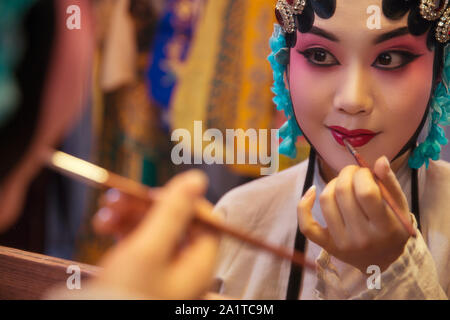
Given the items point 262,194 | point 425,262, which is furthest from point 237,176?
point 425,262

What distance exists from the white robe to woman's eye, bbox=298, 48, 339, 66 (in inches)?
6.7

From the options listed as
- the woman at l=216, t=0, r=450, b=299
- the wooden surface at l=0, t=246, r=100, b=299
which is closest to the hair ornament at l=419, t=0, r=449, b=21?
the woman at l=216, t=0, r=450, b=299

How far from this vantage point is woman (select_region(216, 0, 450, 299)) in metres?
0.65

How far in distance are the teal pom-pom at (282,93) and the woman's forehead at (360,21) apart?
10cm

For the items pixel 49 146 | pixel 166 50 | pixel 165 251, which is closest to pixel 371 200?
pixel 165 251

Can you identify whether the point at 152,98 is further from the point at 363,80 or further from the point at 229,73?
the point at 363,80

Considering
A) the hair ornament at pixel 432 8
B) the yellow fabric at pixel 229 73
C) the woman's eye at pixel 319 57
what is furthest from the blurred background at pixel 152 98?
the hair ornament at pixel 432 8

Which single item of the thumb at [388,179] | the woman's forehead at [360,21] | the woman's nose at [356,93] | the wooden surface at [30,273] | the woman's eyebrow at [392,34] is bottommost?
the wooden surface at [30,273]

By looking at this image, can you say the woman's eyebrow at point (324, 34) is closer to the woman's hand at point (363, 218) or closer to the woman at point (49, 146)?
the woman's hand at point (363, 218)

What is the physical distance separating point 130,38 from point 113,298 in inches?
23.1

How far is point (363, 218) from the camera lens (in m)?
0.64

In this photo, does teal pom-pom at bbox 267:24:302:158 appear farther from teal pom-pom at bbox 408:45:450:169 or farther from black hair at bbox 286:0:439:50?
teal pom-pom at bbox 408:45:450:169

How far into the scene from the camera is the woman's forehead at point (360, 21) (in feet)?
2.21

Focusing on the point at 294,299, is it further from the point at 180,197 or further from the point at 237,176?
the point at 180,197
